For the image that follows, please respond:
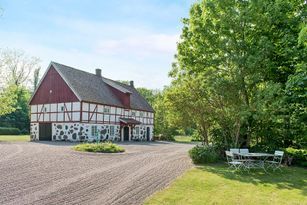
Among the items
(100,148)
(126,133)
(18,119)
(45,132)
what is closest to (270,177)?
(100,148)

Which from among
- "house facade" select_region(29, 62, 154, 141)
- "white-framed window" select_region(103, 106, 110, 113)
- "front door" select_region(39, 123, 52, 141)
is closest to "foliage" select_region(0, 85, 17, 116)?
"house facade" select_region(29, 62, 154, 141)

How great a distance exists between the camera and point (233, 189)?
382 inches

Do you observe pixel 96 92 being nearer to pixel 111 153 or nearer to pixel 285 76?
pixel 111 153

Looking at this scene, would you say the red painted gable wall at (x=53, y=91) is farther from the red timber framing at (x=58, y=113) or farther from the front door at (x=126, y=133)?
the front door at (x=126, y=133)

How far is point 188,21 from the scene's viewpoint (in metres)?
20.2

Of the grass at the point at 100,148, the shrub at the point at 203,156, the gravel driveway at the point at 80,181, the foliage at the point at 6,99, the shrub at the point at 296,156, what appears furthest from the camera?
the foliage at the point at 6,99

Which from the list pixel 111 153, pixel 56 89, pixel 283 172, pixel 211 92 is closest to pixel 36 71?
pixel 56 89

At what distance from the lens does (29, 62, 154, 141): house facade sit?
31438 millimetres

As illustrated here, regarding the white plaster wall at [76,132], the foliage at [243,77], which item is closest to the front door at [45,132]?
the white plaster wall at [76,132]

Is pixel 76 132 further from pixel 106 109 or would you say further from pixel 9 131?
pixel 9 131

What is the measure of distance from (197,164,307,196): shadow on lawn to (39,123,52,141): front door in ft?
76.4

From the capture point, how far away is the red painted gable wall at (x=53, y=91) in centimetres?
3206

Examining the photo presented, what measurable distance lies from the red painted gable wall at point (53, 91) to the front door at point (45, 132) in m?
2.56

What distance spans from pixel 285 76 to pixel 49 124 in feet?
82.1
